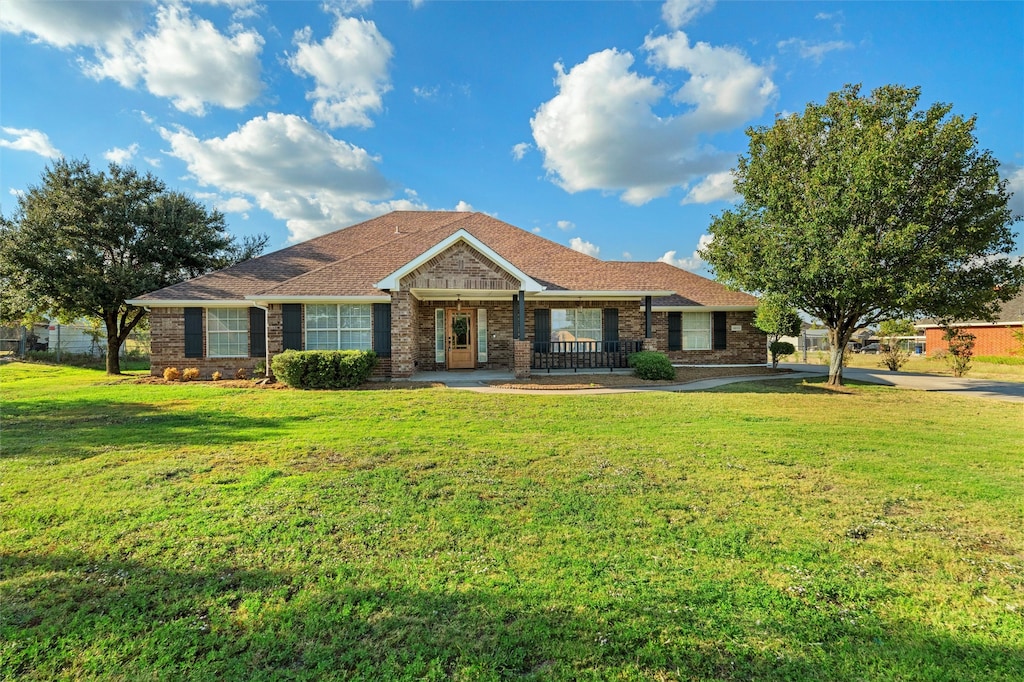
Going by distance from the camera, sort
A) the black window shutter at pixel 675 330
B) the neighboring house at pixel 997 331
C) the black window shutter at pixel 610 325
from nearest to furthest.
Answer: the black window shutter at pixel 610 325 < the black window shutter at pixel 675 330 < the neighboring house at pixel 997 331

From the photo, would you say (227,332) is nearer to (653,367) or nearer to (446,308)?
(446,308)

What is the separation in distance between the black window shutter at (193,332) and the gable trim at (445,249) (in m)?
7.07

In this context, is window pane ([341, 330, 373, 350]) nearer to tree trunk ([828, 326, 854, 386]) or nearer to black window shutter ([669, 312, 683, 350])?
black window shutter ([669, 312, 683, 350])

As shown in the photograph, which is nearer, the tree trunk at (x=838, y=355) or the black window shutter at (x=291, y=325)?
the black window shutter at (x=291, y=325)

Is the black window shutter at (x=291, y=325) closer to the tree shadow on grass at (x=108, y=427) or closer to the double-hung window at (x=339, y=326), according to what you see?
the double-hung window at (x=339, y=326)

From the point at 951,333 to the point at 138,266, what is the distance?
3258 cm

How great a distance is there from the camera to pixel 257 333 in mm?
16078

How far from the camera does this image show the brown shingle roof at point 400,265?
1554 cm

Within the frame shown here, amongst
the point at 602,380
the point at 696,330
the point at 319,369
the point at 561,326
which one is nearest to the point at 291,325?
the point at 319,369

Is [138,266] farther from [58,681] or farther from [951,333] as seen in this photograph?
[951,333]

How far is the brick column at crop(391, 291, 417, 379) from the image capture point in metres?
14.4

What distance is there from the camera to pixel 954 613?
10.1 ft

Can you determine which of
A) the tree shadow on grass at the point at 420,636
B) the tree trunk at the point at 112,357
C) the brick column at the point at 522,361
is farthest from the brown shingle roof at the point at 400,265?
the tree shadow on grass at the point at 420,636

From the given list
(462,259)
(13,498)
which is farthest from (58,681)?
(462,259)
